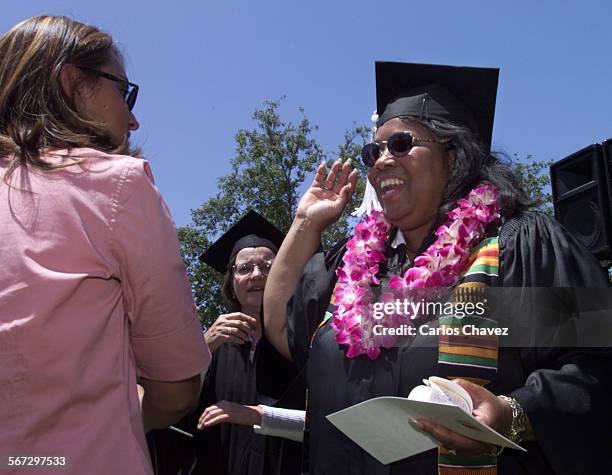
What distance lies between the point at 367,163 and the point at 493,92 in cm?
70

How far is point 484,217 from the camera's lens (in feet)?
8.87

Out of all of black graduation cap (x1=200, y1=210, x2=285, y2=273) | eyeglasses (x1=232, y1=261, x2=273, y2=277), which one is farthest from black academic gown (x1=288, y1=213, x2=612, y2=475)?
black graduation cap (x1=200, y1=210, x2=285, y2=273)

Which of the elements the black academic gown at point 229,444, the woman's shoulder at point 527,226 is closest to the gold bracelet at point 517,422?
the woman's shoulder at point 527,226

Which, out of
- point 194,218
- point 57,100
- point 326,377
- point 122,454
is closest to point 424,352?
point 326,377

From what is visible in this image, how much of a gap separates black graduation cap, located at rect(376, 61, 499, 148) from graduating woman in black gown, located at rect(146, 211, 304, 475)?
129 cm

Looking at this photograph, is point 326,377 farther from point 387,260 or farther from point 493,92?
point 493,92

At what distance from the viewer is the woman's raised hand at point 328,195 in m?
3.16

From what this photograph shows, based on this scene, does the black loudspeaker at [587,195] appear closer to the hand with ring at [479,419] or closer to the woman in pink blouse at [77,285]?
the hand with ring at [479,419]

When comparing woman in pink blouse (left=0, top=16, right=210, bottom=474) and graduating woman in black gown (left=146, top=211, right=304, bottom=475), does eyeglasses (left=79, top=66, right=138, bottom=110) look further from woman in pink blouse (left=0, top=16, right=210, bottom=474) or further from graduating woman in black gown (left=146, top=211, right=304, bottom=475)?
graduating woman in black gown (left=146, top=211, right=304, bottom=475)

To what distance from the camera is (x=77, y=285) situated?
1.47 meters

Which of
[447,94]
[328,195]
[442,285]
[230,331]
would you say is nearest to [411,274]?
[442,285]

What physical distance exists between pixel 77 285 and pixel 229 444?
9.47 ft

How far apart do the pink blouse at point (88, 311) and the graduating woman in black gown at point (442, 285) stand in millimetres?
901

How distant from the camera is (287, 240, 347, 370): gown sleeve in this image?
2.92 metres
